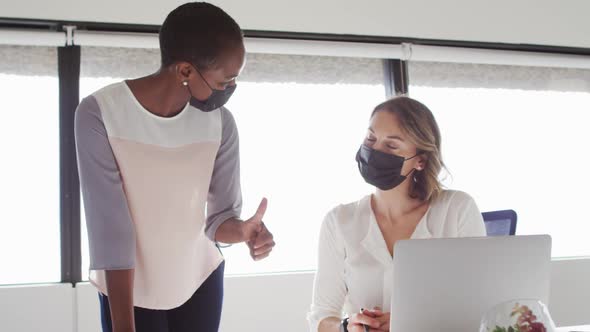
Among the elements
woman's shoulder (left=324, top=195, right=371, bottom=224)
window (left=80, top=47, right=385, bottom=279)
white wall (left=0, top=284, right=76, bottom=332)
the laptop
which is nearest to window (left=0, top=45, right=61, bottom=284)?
white wall (left=0, top=284, right=76, bottom=332)

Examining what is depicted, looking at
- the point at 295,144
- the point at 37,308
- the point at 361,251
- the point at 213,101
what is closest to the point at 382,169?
the point at 361,251

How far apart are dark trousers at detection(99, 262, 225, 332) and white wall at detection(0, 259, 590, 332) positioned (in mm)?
1927

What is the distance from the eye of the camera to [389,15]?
12.2 ft

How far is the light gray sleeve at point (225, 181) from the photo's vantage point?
5.11 ft

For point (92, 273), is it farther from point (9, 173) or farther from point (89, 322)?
point (9, 173)

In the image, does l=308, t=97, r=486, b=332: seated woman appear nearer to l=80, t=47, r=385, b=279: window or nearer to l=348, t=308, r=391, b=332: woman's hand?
l=348, t=308, r=391, b=332: woman's hand

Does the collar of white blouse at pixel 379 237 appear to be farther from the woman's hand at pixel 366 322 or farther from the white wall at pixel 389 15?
the white wall at pixel 389 15

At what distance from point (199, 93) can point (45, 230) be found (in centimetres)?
234

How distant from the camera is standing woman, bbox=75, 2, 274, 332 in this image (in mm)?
1291

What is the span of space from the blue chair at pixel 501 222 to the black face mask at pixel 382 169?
0.42 m

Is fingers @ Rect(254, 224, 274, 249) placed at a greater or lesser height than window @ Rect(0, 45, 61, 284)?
lesser

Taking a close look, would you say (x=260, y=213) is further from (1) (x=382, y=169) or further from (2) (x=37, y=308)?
(2) (x=37, y=308)

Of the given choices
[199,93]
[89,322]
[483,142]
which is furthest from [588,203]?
[199,93]

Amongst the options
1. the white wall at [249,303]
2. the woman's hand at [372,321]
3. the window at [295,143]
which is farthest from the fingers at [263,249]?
the window at [295,143]
